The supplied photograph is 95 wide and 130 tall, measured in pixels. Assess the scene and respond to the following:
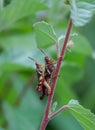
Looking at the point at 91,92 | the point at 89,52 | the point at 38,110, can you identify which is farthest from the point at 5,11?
the point at 91,92

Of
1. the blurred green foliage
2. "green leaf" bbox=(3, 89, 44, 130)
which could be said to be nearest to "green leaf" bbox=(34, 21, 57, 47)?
the blurred green foliage

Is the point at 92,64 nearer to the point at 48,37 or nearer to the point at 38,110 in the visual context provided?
the point at 38,110

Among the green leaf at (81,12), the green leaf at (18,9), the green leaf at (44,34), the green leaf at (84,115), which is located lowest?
the green leaf at (84,115)

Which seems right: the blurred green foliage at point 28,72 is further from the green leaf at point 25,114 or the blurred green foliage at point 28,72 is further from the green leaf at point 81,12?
the green leaf at point 81,12

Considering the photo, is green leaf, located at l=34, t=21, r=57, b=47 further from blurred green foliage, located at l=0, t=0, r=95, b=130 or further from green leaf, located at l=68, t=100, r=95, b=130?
blurred green foliage, located at l=0, t=0, r=95, b=130

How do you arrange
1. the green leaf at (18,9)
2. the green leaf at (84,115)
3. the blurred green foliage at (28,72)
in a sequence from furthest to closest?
the blurred green foliage at (28,72), the green leaf at (18,9), the green leaf at (84,115)

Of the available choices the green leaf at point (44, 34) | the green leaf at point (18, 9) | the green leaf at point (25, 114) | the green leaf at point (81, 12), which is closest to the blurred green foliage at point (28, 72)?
the green leaf at point (25, 114)
